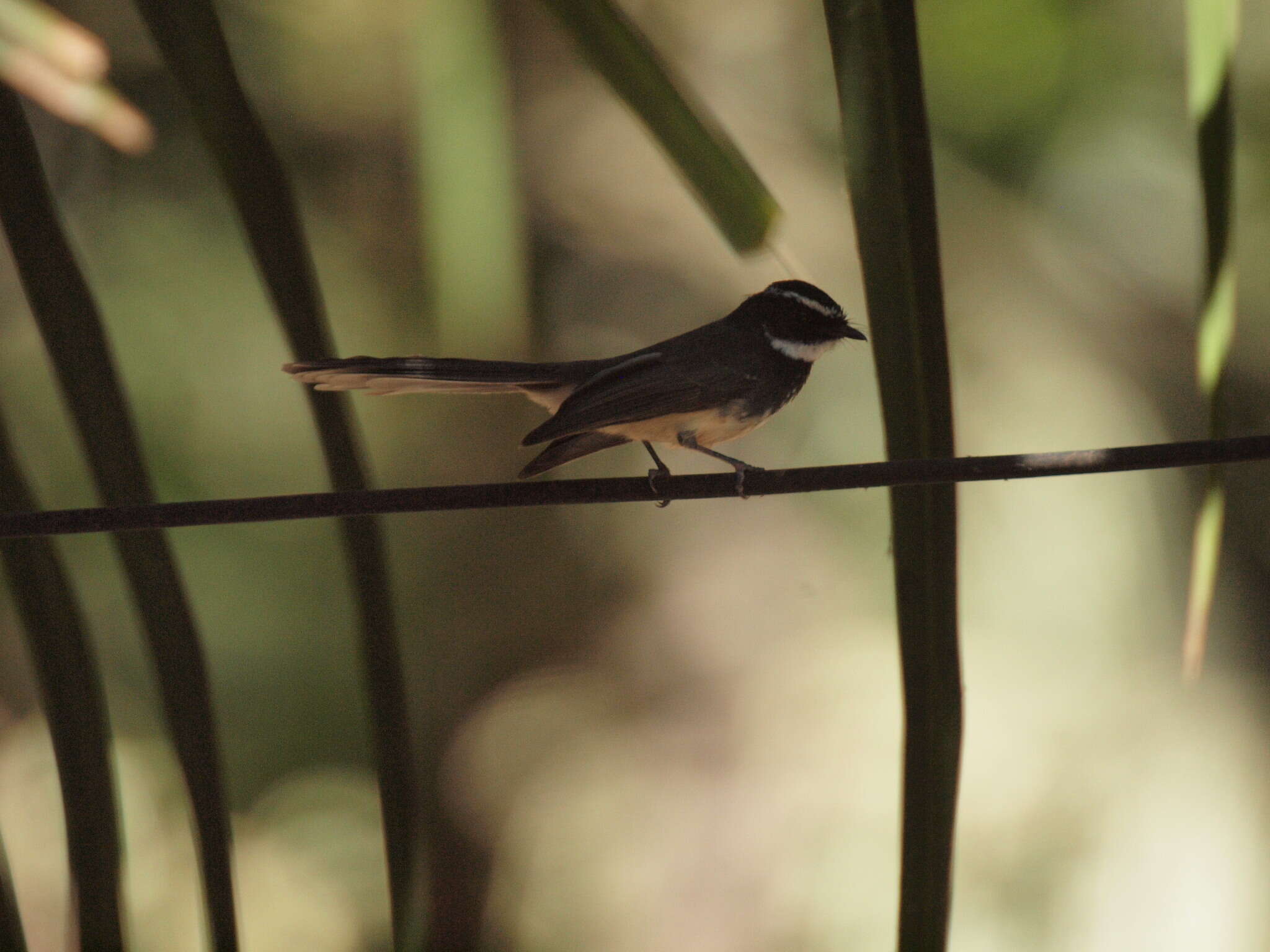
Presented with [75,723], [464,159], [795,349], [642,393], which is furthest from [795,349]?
[464,159]

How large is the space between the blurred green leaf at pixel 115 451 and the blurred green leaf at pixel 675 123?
52 cm

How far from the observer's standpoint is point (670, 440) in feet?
6.58

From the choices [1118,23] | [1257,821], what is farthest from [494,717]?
[1118,23]

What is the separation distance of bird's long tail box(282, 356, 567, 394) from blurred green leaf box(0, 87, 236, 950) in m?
0.18

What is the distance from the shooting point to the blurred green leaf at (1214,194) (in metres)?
0.81

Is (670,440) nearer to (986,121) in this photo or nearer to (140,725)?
(986,121)

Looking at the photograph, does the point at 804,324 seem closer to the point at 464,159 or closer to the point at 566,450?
the point at 566,450

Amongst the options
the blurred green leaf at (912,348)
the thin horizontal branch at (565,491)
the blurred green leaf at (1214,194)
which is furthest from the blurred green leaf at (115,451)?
the blurred green leaf at (1214,194)

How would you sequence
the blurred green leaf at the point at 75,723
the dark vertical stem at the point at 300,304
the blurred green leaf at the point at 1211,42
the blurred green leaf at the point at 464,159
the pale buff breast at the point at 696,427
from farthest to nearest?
the blurred green leaf at the point at 464,159 < the pale buff breast at the point at 696,427 < the blurred green leaf at the point at 75,723 < the dark vertical stem at the point at 300,304 < the blurred green leaf at the point at 1211,42

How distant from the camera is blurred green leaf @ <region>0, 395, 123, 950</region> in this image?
106cm

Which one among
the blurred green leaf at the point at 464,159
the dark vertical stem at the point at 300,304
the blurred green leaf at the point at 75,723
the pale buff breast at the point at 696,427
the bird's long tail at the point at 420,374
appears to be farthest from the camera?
the blurred green leaf at the point at 464,159

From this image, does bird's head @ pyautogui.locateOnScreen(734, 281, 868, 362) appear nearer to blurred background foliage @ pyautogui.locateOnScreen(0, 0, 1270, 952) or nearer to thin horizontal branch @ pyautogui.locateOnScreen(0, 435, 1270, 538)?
Answer: thin horizontal branch @ pyautogui.locateOnScreen(0, 435, 1270, 538)

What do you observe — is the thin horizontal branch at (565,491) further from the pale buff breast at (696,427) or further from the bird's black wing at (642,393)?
the pale buff breast at (696,427)

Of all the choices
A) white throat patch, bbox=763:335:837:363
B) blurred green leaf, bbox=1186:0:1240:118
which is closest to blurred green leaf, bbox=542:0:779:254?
blurred green leaf, bbox=1186:0:1240:118
